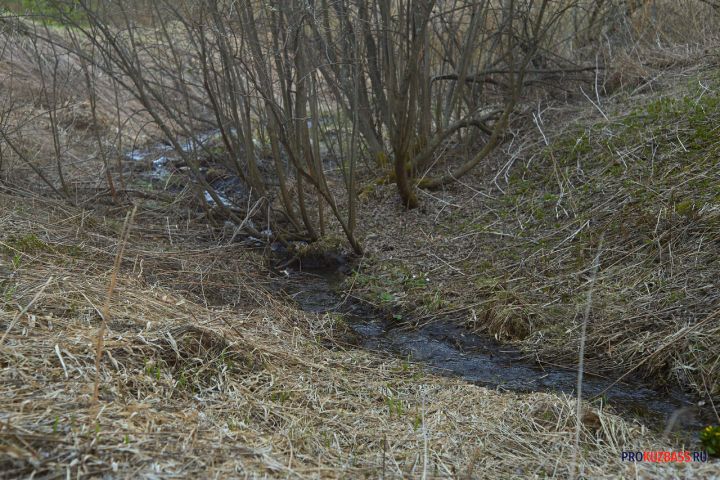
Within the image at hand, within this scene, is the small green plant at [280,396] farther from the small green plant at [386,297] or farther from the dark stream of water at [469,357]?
the small green plant at [386,297]

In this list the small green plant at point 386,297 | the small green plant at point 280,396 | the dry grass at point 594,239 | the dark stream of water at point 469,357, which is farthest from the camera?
the small green plant at point 386,297

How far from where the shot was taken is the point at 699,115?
653cm

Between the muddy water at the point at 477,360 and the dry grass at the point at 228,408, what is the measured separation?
318mm

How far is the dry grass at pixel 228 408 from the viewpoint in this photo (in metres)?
2.72

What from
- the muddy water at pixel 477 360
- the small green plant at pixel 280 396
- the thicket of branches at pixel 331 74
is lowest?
the muddy water at pixel 477 360

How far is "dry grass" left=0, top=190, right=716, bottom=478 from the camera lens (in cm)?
272

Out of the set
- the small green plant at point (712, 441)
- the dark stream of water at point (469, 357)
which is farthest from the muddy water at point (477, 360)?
the small green plant at point (712, 441)

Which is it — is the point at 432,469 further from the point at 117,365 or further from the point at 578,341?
the point at 578,341

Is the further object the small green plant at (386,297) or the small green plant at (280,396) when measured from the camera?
the small green plant at (386,297)

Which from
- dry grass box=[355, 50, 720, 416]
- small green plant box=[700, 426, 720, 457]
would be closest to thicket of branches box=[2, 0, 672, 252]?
dry grass box=[355, 50, 720, 416]

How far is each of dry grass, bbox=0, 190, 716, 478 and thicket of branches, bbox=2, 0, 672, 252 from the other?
2.19m

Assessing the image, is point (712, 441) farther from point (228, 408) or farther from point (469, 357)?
point (228, 408)

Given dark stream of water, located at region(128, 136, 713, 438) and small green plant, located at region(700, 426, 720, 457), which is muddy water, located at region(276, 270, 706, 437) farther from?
small green plant, located at region(700, 426, 720, 457)

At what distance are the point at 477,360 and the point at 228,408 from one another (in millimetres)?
2111
